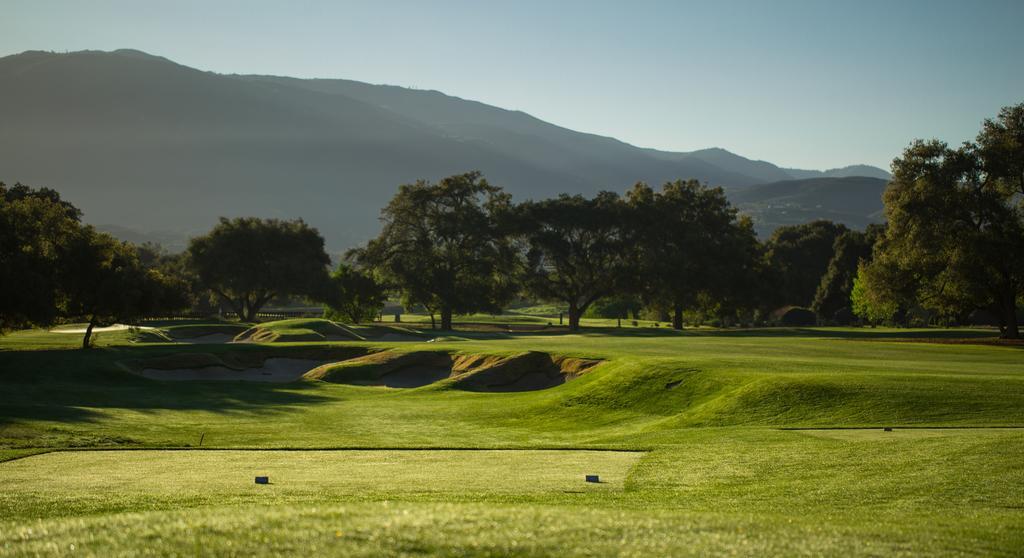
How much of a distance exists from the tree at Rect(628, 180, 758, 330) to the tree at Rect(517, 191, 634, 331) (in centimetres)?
264

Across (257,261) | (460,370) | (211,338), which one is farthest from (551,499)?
(257,261)

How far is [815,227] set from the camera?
13162 cm

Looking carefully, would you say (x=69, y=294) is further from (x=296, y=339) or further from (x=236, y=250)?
(x=236, y=250)

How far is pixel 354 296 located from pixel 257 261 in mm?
11057

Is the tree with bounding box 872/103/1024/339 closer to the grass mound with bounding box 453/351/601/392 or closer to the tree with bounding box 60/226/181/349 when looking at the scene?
the grass mound with bounding box 453/351/601/392

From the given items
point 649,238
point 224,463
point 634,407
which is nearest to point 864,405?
point 634,407

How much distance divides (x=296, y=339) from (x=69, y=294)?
14472mm

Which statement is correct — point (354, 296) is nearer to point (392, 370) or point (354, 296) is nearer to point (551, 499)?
point (392, 370)

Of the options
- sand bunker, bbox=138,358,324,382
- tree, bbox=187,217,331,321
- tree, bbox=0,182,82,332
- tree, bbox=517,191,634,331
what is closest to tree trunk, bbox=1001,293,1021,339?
tree, bbox=517,191,634,331

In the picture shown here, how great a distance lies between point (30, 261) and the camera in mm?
45125

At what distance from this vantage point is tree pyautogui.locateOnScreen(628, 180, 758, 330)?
84.1m

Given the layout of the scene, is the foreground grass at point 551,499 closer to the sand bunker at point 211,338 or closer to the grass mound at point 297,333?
the grass mound at point 297,333

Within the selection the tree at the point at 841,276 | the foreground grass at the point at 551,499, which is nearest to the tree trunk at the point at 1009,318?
the foreground grass at the point at 551,499

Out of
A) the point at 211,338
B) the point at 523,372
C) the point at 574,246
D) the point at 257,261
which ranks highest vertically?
the point at 574,246
